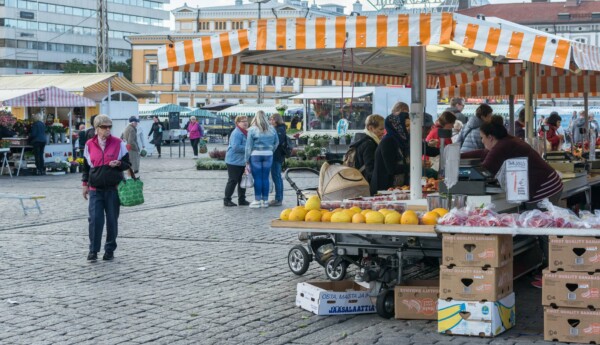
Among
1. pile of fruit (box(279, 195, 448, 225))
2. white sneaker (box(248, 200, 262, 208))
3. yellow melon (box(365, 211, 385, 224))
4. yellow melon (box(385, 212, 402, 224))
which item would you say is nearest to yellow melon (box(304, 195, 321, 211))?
pile of fruit (box(279, 195, 448, 225))

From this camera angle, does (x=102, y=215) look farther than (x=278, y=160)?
No

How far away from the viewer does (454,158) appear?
8148 mm

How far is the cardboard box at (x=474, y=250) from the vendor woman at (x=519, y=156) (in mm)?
1986

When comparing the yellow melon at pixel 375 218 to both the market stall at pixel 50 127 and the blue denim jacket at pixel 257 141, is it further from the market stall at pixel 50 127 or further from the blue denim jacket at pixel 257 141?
the market stall at pixel 50 127

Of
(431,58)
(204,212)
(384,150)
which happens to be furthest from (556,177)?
(204,212)

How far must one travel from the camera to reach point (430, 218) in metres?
7.64

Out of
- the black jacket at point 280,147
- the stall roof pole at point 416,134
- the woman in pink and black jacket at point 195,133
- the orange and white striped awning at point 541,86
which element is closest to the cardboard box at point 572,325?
the stall roof pole at point 416,134

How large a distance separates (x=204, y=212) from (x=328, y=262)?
7.53m

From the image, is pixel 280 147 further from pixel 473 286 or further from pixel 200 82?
pixel 200 82

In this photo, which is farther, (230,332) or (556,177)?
(556,177)

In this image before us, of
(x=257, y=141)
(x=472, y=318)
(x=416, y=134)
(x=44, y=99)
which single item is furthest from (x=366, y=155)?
(x=44, y=99)

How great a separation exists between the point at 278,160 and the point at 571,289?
11.3 metres

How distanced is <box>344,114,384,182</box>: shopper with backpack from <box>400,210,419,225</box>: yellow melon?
119 inches

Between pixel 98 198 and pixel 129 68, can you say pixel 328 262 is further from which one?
pixel 129 68
